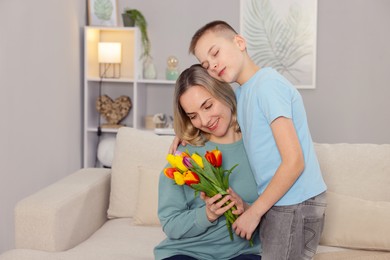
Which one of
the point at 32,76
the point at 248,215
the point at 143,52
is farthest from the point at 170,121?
the point at 248,215

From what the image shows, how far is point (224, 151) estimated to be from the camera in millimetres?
2428

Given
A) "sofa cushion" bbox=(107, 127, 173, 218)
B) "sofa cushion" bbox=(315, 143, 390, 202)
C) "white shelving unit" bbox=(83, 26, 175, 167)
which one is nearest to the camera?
"sofa cushion" bbox=(315, 143, 390, 202)

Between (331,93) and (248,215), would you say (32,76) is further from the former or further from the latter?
(248,215)

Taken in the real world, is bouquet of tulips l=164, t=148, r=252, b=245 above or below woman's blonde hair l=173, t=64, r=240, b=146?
below

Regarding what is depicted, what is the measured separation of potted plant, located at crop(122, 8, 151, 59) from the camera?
5.57 meters

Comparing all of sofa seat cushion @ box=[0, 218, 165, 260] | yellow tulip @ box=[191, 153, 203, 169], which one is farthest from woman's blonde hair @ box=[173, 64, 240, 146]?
sofa seat cushion @ box=[0, 218, 165, 260]

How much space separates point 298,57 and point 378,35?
65 cm

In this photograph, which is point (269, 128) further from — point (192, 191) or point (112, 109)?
point (112, 109)

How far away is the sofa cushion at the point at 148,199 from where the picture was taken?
3.11m

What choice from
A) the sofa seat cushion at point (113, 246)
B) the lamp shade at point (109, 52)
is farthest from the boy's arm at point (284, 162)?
the lamp shade at point (109, 52)

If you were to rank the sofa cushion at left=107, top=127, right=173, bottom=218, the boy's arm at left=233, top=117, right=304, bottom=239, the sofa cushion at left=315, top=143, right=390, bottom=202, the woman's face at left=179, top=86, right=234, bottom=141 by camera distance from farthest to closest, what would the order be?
1. the sofa cushion at left=107, top=127, right=173, bottom=218
2. the sofa cushion at left=315, top=143, right=390, bottom=202
3. the woman's face at left=179, top=86, right=234, bottom=141
4. the boy's arm at left=233, top=117, right=304, bottom=239

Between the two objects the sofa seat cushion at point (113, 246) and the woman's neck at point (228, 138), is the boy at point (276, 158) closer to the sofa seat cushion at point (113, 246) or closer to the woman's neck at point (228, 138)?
the woman's neck at point (228, 138)

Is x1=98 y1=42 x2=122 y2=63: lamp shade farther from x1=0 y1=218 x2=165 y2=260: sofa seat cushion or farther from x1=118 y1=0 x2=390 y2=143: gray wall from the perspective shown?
x1=0 y1=218 x2=165 y2=260: sofa seat cushion

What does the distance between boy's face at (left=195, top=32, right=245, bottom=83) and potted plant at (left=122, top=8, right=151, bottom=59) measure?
3.49m
